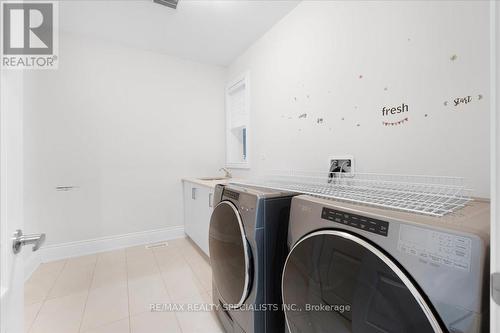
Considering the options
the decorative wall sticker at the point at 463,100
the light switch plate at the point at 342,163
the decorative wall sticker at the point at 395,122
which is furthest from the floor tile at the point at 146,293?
the decorative wall sticker at the point at 463,100

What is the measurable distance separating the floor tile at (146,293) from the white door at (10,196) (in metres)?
1.14

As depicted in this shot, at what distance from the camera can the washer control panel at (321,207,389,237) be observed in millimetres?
599

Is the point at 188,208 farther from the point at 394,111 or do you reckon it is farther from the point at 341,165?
the point at 394,111

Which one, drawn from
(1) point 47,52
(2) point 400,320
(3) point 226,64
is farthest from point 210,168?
(2) point 400,320

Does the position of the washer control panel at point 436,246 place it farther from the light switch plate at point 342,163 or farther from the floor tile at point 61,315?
the floor tile at point 61,315

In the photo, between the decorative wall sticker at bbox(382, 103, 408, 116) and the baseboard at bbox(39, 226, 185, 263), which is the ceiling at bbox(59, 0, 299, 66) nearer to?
the decorative wall sticker at bbox(382, 103, 408, 116)

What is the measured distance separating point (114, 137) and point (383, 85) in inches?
111

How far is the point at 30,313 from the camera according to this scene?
155cm

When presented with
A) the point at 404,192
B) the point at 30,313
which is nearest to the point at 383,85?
the point at 404,192

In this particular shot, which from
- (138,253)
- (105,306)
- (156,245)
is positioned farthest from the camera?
(156,245)

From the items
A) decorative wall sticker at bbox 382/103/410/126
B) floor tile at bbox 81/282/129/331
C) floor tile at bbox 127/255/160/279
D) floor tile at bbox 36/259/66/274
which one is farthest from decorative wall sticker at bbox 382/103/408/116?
floor tile at bbox 36/259/66/274

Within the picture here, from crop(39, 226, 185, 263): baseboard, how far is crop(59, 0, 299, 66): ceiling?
7.83 feet

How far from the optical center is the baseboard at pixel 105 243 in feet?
7.75

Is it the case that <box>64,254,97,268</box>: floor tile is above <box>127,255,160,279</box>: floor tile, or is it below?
below
